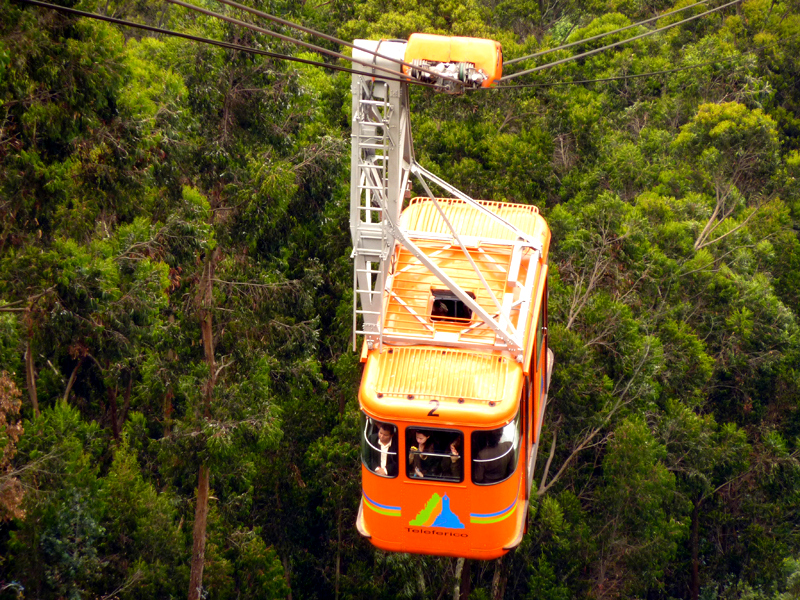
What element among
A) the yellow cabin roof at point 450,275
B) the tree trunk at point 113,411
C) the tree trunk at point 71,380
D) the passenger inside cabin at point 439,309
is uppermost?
the yellow cabin roof at point 450,275

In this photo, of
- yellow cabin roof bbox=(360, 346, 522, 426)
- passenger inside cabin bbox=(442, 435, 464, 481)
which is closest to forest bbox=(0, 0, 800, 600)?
Result: yellow cabin roof bbox=(360, 346, 522, 426)

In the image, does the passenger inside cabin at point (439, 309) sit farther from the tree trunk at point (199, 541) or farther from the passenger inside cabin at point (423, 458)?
the tree trunk at point (199, 541)

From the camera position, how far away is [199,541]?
66.6 ft

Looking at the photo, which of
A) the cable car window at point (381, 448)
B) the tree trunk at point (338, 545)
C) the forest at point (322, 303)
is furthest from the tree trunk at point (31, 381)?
the cable car window at point (381, 448)

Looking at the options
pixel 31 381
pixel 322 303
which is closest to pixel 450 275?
pixel 322 303

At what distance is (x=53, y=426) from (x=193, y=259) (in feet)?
16.1

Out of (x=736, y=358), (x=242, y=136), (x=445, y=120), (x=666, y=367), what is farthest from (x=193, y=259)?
(x=736, y=358)

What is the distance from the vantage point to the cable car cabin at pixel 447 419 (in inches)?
425

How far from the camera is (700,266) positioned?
95.9 feet

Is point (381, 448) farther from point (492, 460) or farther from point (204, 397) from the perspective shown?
point (204, 397)

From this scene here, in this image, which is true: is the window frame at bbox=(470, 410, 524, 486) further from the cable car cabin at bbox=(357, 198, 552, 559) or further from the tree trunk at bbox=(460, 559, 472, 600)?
the tree trunk at bbox=(460, 559, 472, 600)

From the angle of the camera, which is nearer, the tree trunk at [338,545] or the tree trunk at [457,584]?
the tree trunk at [457,584]

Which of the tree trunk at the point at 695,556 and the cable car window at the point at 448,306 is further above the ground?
the cable car window at the point at 448,306

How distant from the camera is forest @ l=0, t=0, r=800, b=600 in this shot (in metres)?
15.4
